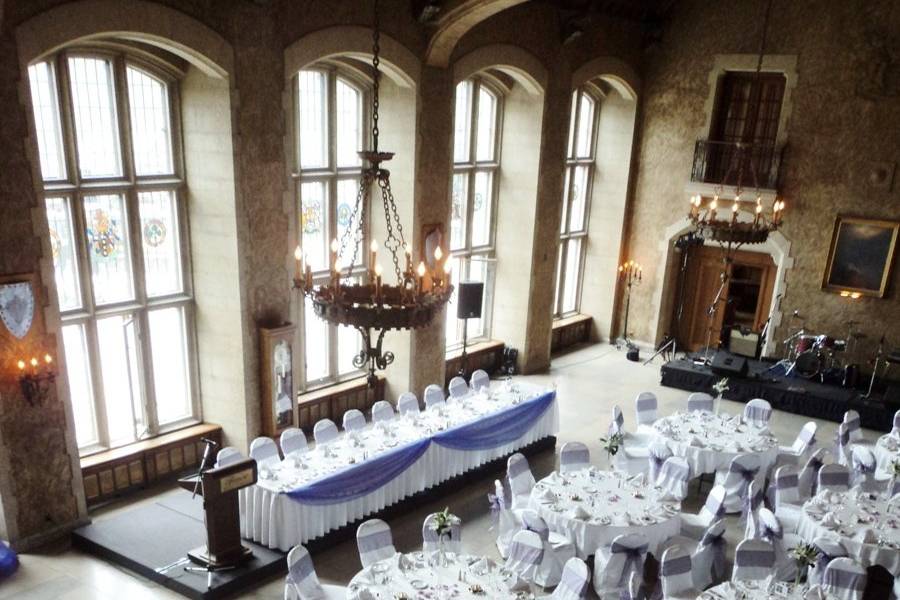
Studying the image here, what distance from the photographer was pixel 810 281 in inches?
547

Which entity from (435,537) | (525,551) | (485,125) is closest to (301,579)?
(435,537)

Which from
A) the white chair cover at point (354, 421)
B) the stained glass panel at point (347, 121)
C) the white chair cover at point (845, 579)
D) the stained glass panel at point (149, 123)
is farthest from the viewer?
the stained glass panel at point (347, 121)

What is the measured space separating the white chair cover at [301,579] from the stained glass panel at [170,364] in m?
4.07

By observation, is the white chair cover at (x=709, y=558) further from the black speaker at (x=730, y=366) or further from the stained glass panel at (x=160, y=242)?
the stained glass panel at (x=160, y=242)

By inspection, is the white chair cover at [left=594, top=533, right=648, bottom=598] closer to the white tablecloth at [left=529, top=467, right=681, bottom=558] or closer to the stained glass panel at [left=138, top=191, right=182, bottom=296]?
the white tablecloth at [left=529, top=467, right=681, bottom=558]

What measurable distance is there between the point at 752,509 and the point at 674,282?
26.2 ft

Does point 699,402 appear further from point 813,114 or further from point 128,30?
point 128,30

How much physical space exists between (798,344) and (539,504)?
8.38m

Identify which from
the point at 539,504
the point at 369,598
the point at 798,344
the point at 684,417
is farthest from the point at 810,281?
the point at 369,598

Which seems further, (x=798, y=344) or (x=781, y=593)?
(x=798, y=344)

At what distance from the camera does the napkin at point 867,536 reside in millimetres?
7156

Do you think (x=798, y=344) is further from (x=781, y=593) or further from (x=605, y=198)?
(x=781, y=593)

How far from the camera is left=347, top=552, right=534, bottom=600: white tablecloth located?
5930 mm

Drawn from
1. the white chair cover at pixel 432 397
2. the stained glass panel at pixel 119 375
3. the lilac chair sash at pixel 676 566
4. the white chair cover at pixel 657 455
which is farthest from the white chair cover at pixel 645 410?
the stained glass panel at pixel 119 375
